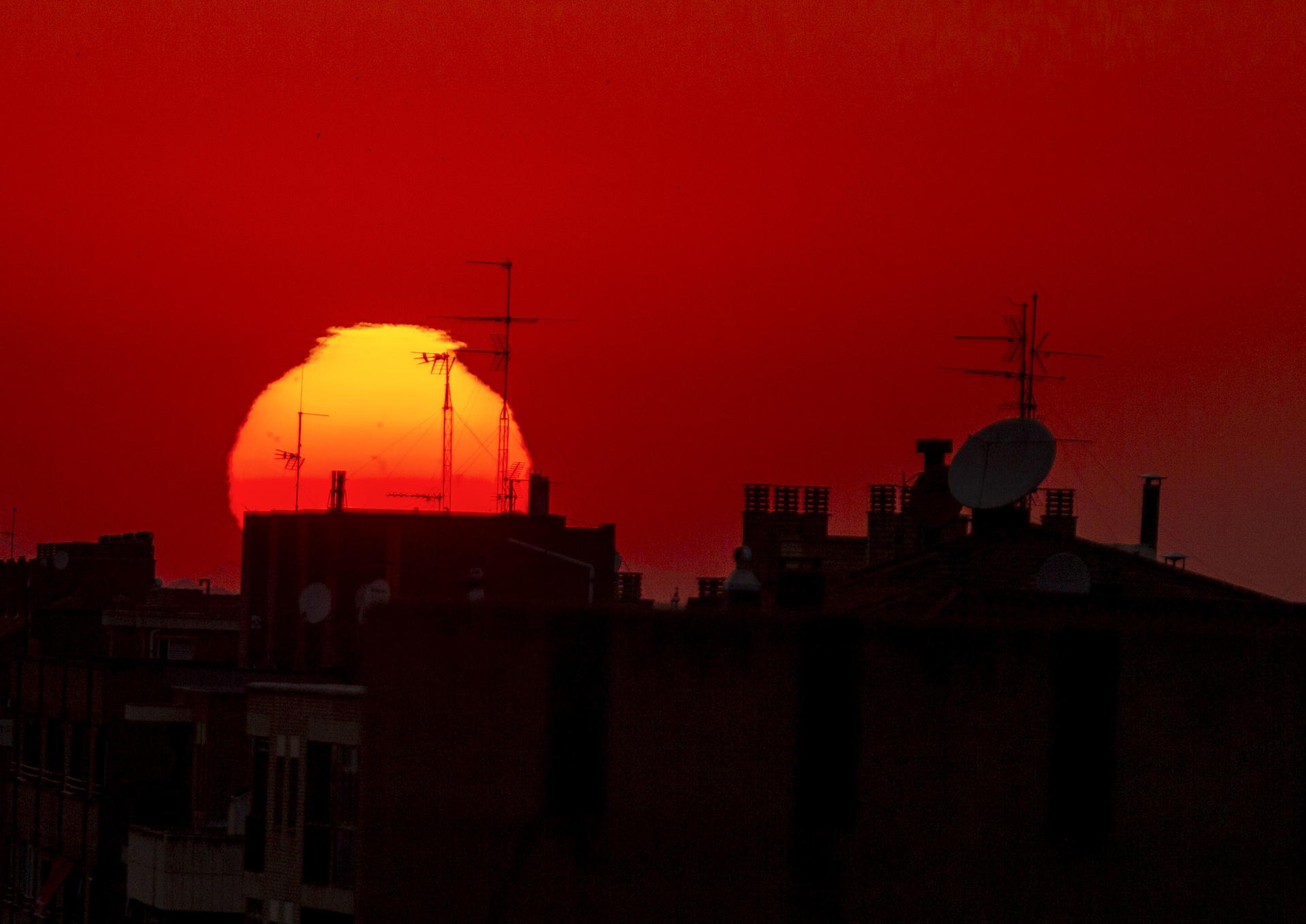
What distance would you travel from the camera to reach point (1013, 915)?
21.3 meters

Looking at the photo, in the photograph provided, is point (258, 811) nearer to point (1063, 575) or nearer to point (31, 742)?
point (1063, 575)

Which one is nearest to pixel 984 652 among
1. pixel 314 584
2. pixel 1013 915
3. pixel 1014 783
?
pixel 1014 783

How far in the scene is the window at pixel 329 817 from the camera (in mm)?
31219

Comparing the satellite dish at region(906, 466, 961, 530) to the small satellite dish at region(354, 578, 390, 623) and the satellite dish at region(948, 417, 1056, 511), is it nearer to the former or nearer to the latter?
the satellite dish at region(948, 417, 1056, 511)

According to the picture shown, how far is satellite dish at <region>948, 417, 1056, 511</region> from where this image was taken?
121 feet

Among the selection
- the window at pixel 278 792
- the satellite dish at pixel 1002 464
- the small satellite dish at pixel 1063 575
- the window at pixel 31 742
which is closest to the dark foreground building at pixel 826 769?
the window at pixel 278 792

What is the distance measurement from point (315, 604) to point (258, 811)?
47.2ft

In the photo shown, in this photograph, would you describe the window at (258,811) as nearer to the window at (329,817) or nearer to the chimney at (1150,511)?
the window at (329,817)

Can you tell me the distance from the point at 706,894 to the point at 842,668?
2995 millimetres

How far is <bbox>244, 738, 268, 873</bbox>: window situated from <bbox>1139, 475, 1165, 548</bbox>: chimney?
87.6 feet

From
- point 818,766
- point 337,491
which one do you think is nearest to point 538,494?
point 337,491

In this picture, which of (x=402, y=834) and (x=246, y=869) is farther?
(x=246, y=869)

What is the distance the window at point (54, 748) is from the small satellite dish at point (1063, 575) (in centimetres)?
2288

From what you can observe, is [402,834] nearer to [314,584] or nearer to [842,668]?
[842,668]
